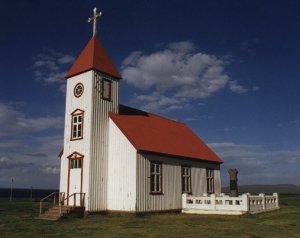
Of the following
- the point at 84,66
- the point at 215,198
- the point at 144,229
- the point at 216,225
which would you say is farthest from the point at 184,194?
the point at 84,66

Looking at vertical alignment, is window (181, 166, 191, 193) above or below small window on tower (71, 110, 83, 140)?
below

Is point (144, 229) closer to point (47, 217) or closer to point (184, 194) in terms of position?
point (47, 217)

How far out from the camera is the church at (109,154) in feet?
82.6

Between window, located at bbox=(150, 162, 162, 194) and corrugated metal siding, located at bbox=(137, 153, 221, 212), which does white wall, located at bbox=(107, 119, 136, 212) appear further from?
window, located at bbox=(150, 162, 162, 194)

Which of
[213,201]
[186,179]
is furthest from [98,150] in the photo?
[213,201]

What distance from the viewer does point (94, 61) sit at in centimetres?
2722

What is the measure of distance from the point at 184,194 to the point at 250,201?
519 cm

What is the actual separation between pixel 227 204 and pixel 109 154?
360 inches

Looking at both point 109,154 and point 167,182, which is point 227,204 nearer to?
point 167,182

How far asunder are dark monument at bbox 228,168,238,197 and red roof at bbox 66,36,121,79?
11.6 metres

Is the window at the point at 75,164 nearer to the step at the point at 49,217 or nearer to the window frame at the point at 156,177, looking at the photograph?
the step at the point at 49,217

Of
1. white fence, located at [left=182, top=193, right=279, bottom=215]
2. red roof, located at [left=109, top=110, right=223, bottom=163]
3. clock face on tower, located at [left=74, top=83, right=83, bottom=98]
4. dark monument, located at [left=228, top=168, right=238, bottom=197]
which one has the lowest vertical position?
white fence, located at [left=182, top=193, right=279, bottom=215]

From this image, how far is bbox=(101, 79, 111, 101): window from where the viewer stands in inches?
1078

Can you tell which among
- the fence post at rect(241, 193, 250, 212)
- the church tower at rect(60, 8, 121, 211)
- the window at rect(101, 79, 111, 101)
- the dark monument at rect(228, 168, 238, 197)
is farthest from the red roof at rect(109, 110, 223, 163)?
the fence post at rect(241, 193, 250, 212)
